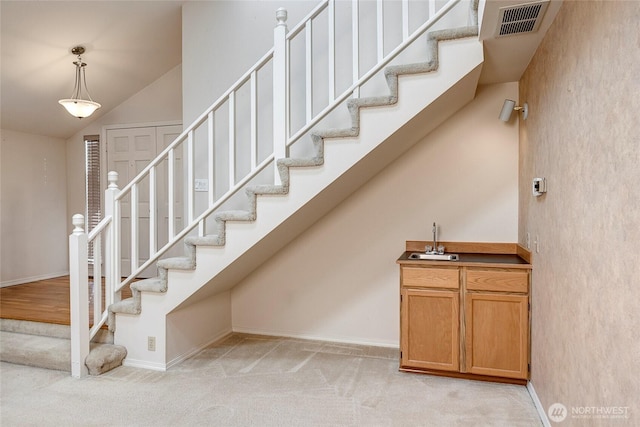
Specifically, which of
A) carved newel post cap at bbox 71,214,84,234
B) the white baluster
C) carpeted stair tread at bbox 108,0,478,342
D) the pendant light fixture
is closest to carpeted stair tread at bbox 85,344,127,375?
carpeted stair tread at bbox 108,0,478,342

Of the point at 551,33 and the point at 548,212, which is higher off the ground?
the point at 551,33

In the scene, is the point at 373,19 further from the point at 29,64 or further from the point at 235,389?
the point at 29,64

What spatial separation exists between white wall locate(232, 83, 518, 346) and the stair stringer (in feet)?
0.71

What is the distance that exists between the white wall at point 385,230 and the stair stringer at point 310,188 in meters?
0.22

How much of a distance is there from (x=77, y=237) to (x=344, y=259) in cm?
226

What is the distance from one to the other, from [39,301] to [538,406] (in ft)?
15.4

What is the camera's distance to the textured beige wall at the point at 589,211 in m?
1.34

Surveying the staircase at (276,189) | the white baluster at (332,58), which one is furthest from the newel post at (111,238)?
the white baluster at (332,58)

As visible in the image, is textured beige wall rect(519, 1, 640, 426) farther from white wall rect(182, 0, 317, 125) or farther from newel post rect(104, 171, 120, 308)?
newel post rect(104, 171, 120, 308)

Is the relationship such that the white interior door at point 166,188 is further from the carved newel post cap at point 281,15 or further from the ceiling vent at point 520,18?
the ceiling vent at point 520,18

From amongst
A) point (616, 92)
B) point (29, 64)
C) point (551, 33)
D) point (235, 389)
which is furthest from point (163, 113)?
point (616, 92)

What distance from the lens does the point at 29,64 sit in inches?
163

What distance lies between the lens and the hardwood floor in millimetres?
3556

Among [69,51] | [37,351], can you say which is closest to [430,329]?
A: [37,351]
